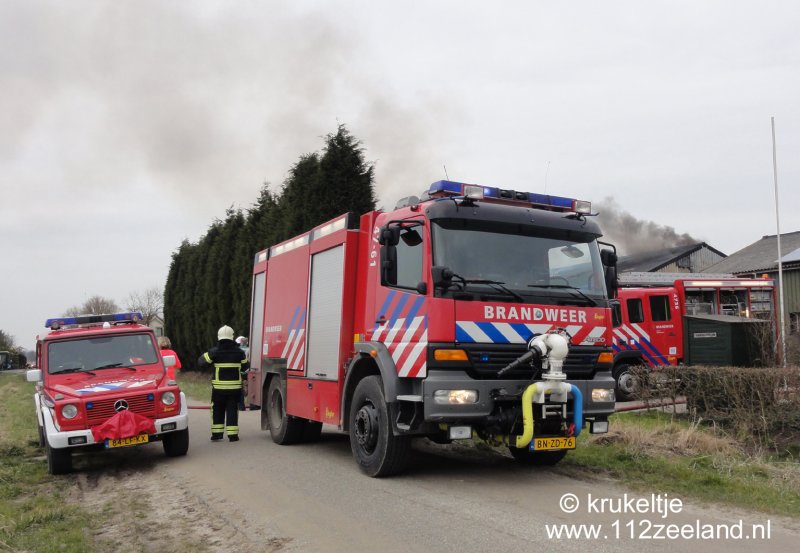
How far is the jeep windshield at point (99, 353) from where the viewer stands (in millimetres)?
9688

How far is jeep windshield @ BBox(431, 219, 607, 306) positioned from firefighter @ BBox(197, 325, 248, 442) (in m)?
5.64

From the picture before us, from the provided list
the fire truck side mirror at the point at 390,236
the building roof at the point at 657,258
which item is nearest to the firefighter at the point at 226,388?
the fire truck side mirror at the point at 390,236

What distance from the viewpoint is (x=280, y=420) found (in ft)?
35.3

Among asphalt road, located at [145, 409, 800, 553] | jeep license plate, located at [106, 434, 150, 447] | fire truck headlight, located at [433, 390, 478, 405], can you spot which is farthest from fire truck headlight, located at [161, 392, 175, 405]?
fire truck headlight, located at [433, 390, 478, 405]

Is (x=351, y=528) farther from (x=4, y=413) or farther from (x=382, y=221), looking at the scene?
(x=4, y=413)

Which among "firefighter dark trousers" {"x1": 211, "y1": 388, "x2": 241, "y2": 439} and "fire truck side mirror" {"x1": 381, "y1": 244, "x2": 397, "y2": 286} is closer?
"fire truck side mirror" {"x1": 381, "y1": 244, "x2": 397, "y2": 286}

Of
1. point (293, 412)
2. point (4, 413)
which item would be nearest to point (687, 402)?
point (293, 412)

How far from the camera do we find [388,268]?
7.17 metres

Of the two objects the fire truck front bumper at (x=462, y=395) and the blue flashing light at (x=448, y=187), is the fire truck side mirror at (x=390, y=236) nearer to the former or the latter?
the blue flashing light at (x=448, y=187)

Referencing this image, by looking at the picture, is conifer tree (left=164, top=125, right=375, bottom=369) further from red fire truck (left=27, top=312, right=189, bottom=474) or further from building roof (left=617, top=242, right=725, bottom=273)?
building roof (left=617, top=242, right=725, bottom=273)

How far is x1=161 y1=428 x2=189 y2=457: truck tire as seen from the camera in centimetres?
964

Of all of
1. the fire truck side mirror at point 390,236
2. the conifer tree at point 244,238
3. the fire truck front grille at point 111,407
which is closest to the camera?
the fire truck side mirror at point 390,236

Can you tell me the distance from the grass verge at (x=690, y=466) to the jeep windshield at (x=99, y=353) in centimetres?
593

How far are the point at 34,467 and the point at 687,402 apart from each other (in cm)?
931
